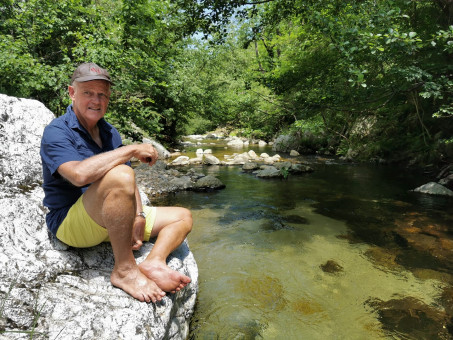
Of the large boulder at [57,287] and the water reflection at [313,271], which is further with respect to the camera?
the water reflection at [313,271]

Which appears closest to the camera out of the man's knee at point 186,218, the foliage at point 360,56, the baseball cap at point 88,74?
the baseball cap at point 88,74

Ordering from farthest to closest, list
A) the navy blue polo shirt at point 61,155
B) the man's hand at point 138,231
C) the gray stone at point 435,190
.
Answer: the gray stone at point 435,190 < the man's hand at point 138,231 < the navy blue polo shirt at point 61,155

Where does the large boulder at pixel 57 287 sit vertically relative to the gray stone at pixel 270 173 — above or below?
above

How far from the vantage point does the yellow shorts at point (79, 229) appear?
6.71 feet

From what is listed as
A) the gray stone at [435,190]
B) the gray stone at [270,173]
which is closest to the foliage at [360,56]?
the gray stone at [435,190]

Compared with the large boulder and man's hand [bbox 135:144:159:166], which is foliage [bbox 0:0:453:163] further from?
the large boulder

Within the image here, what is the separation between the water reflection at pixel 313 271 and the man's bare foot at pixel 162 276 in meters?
0.77

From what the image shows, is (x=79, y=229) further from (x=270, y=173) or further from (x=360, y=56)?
(x=270, y=173)

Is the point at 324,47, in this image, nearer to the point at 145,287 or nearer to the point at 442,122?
the point at 442,122

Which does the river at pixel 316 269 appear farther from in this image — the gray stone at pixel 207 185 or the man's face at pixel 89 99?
the man's face at pixel 89 99

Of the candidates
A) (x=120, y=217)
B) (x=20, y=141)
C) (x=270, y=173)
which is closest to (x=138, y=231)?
(x=120, y=217)

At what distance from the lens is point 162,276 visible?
215 cm

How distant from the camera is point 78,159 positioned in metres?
1.97

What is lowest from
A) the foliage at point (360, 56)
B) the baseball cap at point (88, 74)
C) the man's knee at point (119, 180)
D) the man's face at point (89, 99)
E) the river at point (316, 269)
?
the river at point (316, 269)
